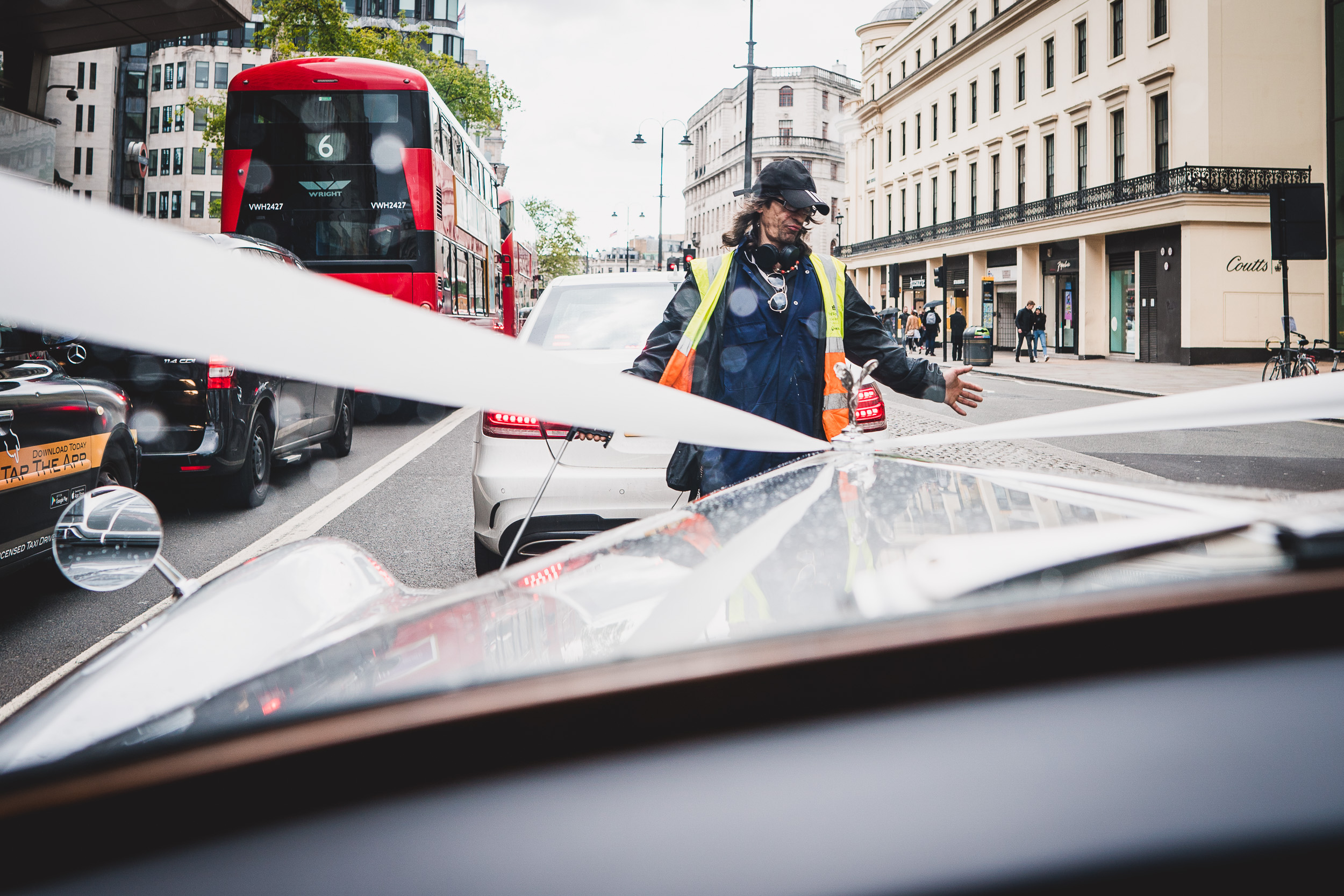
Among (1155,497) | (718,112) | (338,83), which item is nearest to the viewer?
(1155,497)

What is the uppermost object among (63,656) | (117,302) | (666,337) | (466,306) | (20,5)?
(20,5)

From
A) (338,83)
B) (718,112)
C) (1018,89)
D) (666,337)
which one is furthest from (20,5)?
(718,112)

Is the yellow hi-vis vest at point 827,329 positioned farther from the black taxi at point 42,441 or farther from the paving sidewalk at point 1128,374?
the paving sidewalk at point 1128,374

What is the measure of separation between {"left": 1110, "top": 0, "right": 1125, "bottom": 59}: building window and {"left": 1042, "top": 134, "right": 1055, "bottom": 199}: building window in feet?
15.3

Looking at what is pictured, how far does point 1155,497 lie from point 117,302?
141 centimetres

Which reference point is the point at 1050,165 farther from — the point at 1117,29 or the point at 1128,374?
the point at 1128,374

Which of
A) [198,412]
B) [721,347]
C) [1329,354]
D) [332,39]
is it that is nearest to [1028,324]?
[1329,354]

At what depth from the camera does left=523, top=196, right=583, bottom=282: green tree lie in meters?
92.2

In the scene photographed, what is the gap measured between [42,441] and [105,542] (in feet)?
11.0

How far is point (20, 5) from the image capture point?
16.6m

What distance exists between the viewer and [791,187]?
330cm

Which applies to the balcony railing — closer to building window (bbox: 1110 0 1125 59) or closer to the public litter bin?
building window (bbox: 1110 0 1125 59)

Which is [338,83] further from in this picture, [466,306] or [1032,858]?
[1032,858]

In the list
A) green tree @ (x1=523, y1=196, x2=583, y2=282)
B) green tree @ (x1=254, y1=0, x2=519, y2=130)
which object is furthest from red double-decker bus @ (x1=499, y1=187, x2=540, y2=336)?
green tree @ (x1=523, y1=196, x2=583, y2=282)
